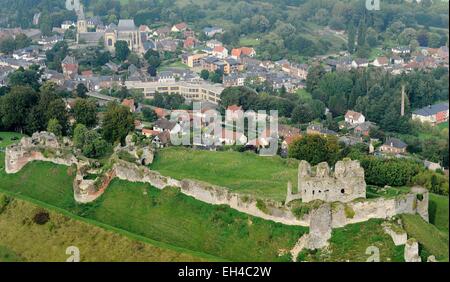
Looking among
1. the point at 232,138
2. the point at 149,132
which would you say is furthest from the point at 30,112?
the point at 232,138

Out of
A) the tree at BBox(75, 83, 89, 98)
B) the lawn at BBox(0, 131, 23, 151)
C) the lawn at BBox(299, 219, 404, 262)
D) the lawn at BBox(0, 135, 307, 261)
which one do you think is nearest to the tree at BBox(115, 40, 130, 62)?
the tree at BBox(75, 83, 89, 98)

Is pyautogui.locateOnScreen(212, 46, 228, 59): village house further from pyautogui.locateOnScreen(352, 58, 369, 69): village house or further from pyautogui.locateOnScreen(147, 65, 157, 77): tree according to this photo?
pyautogui.locateOnScreen(352, 58, 369, 69): village house

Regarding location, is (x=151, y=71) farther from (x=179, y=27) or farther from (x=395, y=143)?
(x=395, y=143)

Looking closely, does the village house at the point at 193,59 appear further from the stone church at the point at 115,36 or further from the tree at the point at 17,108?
the tree at the point at 17,108

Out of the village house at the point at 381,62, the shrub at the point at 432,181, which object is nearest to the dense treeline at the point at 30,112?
the shrub at the point at 432,181

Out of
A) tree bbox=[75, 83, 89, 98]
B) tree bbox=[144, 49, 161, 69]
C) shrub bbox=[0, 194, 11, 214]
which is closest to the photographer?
shrub bbox=[0, 194, 11, 214]

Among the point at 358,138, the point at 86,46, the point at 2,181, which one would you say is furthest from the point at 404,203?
the point at 86,46
